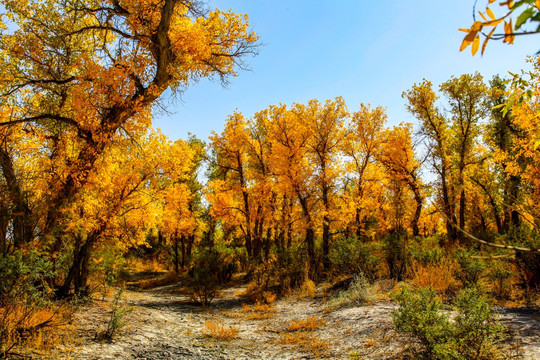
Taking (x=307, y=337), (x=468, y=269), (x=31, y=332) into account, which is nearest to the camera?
(x=31, y=332)

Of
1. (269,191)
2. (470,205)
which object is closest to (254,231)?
(269,191)

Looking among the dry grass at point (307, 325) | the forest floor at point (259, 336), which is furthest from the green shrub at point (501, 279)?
the dry grass at point (307, 325)

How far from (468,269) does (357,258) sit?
3.62 meters

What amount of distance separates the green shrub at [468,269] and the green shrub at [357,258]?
2.68 metres

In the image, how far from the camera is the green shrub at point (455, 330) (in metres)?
2.96

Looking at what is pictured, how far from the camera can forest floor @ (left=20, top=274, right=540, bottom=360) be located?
12.7ft

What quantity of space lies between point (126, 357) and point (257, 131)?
14.4 meters

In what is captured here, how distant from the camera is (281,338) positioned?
16.7 feet

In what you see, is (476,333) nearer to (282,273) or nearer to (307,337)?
(307,337)

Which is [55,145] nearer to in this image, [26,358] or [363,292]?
[26,358]

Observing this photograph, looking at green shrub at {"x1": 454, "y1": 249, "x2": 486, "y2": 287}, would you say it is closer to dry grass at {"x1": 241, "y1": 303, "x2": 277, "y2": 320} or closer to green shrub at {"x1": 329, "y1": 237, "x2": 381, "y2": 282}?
green shrub at {"x1": 329, "y1": 237, "x2": 381, "y2": 282}

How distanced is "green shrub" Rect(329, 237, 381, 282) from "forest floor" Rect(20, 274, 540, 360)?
2907mm

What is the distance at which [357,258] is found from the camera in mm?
9516

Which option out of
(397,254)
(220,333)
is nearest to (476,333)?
(220,333)
